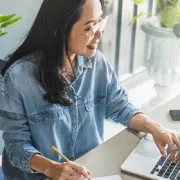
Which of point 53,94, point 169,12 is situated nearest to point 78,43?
point 53,94

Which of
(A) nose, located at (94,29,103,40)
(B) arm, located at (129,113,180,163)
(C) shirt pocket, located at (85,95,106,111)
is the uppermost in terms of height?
(A) nose, located at (94,29,103,40)

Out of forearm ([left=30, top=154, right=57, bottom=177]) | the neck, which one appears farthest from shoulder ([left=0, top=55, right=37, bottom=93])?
forearm ([left=30, top=154, right=57, bottom=177])

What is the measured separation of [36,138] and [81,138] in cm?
17

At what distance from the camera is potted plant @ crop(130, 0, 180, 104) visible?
2.59m

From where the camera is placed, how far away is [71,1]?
126cm

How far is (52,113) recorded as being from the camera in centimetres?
135

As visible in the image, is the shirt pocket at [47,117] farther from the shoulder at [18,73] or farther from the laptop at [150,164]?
the laptop at [150,164]

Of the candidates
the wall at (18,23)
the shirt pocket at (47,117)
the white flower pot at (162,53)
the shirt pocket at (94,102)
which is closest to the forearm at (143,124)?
the shirt pocket at (94,102)

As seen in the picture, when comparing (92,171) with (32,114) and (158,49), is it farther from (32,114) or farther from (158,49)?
(158,49)

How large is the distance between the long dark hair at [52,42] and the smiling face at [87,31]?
0.02 meters

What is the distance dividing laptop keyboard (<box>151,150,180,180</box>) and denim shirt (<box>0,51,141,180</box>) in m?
0.26

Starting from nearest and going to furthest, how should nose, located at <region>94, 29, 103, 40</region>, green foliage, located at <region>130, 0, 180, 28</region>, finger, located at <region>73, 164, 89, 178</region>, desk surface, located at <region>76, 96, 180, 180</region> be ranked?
1. finger, located at <region>73, 164, 89, 178</region>
2. desk surface, located at <region>76, 96, 180, 180</region>
3. nose, located at <region>94, 29, 103, 40</region>
4. green foliage, located at <region>130, 0, 180, 28</region>

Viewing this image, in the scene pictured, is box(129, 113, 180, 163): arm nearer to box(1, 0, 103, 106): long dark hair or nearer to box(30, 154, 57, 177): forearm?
box(1, 0, 103, 106): long dark hair

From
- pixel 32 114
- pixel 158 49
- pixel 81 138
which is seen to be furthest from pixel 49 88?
pixel 158 49
